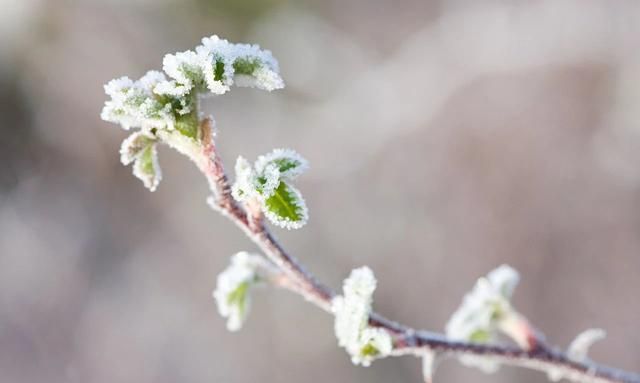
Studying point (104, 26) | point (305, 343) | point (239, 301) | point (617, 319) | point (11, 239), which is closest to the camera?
point (239, 301)

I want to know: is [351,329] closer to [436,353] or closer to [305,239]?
[436,353]

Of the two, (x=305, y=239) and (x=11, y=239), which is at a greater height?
(x=305, y=239)

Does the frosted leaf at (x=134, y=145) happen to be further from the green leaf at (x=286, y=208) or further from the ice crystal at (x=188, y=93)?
the green leaf at (x=286, y=208)

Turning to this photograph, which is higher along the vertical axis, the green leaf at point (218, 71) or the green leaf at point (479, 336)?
the green leaf at point (479, 336)

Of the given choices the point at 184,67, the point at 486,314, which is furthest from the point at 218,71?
the point at 486,314

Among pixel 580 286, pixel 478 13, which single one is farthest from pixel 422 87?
pixel 580 286

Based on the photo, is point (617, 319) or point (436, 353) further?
point (617, 319)

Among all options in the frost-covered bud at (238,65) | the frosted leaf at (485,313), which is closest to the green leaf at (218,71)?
the frost-covered bud at (238,65)
